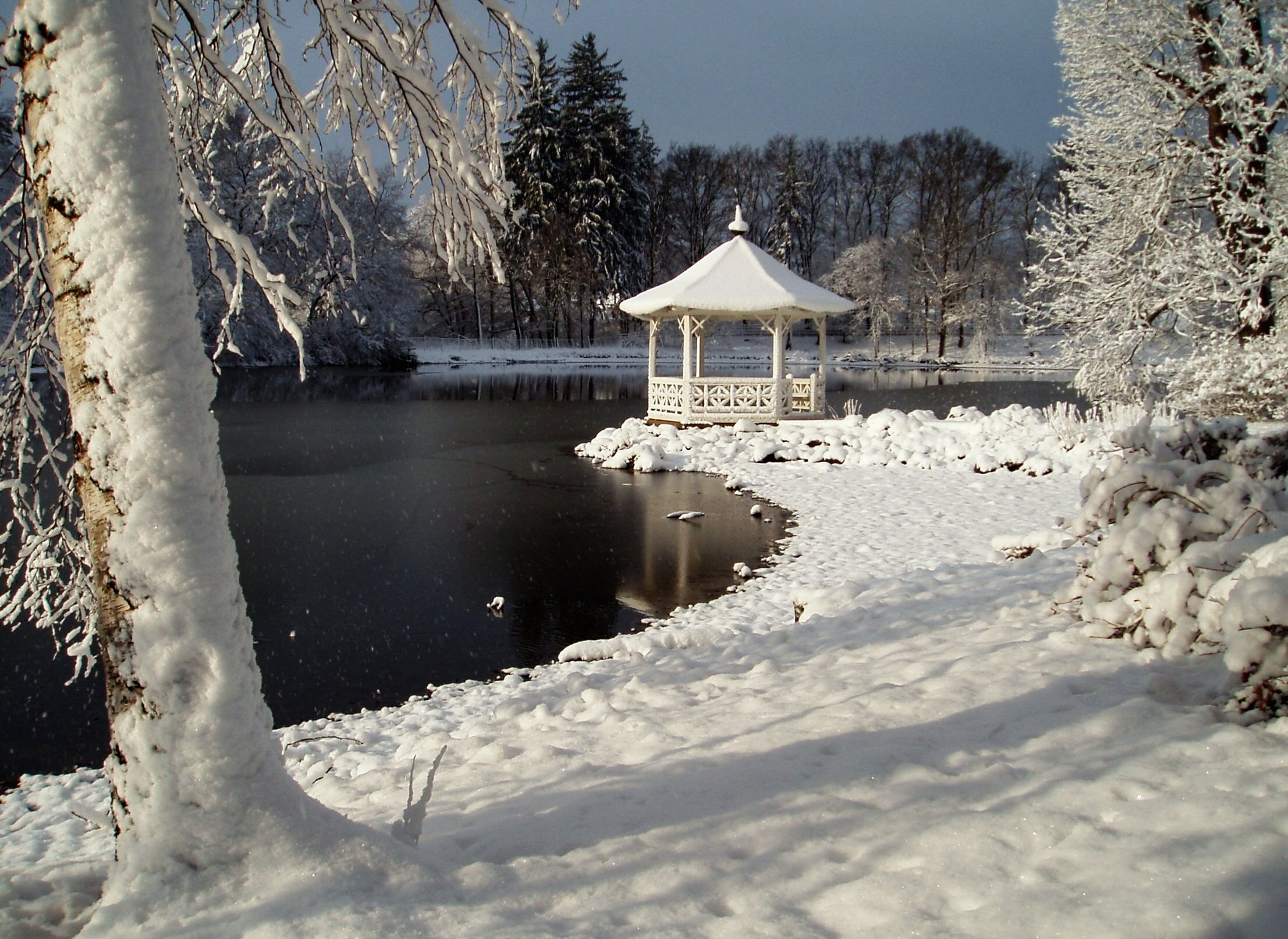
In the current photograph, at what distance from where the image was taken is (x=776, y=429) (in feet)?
54.1

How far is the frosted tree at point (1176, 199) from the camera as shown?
40.5 ft

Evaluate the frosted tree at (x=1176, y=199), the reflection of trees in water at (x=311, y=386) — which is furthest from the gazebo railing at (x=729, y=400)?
the reflection of trees in water at (x=311, y=386)

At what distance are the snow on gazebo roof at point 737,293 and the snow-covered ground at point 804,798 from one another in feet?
41.6

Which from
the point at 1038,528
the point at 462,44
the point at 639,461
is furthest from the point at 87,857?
the point at 639,461

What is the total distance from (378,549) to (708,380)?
1033 cm

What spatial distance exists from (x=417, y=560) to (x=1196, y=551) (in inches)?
274

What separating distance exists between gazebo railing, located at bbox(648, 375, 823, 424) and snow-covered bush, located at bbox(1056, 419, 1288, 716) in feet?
42.6

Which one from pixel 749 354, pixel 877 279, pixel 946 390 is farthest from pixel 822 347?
pixel 877 279

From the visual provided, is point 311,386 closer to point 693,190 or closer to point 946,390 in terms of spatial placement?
point 946,390

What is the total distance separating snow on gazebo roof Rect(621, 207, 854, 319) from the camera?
1742 centimetres

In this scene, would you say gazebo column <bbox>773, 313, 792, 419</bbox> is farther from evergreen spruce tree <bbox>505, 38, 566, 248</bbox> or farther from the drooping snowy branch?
evergreen spruce tree <bbox>505, 38, 566, 248</bbox>

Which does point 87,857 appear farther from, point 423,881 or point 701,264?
point 701,264

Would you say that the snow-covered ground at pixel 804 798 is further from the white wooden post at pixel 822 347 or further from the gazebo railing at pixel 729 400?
the white wooden post at pixel 822 347

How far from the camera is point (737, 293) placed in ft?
58.0
